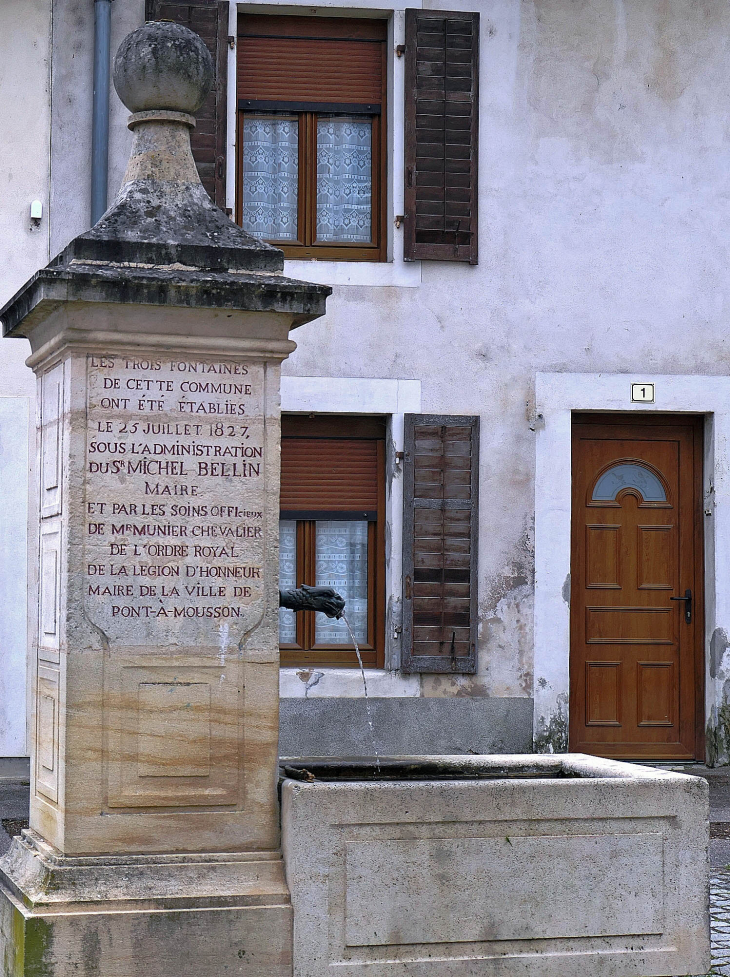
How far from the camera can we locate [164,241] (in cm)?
461

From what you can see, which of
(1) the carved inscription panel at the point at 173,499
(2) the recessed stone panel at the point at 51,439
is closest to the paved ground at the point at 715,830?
(1) the carved inscription panel at the point at 173,499

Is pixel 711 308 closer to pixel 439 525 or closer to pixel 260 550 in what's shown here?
pixel 439 525

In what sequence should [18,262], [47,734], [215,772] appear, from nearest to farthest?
[215,772], [47,734], [18,262]

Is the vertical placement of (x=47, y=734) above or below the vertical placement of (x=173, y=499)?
below

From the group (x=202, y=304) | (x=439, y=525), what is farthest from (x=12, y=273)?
(x=202, y=304)

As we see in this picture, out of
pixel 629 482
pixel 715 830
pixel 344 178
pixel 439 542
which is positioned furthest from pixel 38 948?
pixel 344 178

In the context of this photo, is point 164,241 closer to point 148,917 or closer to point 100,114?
point 148,917

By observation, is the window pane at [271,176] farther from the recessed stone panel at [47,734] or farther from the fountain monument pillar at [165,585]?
the recessed stone panel at [47,734]

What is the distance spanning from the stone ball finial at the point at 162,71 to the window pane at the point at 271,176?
16.4 feet

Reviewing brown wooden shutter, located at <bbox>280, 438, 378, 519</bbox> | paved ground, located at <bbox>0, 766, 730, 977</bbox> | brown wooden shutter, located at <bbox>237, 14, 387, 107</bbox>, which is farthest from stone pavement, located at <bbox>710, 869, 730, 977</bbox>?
brown wooden shutter, located at <bbox>237, 14, 387, 107</bbox>

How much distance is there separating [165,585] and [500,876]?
50.7 inches

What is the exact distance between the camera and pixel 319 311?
461 centimetres

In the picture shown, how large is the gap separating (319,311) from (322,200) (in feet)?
18.1

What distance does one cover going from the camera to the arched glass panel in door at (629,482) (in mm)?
10078
